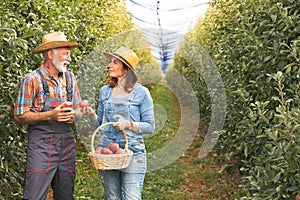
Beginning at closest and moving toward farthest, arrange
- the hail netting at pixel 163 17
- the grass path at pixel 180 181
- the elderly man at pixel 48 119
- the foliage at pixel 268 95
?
the foliage at pixel 268 95 → the elderly man at pixel 48 119 → the grass path at pixel 180 181 → the hail netting at pixel 163 17

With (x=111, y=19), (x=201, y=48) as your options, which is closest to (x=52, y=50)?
(x=111, y=19)

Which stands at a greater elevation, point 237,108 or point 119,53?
point 119,53

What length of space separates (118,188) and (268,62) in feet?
4.88

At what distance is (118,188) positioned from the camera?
163 inches

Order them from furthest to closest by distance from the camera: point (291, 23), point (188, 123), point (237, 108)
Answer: point (188, 123) < point (237, 108) < point (291, 23)

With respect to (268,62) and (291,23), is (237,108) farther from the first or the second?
(291,23)

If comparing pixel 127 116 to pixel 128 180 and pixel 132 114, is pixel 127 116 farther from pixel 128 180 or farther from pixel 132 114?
pixel 128 180

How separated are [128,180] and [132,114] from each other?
1.61 feet

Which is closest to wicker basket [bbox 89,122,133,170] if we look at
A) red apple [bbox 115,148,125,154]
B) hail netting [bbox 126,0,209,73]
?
red apple [bbox 115,148,125,154]

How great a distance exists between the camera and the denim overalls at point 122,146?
403cm

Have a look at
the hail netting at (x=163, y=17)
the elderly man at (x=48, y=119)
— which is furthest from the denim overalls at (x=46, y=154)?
the hail netting at (x=163, y=17)

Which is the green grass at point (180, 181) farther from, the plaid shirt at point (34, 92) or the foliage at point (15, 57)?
the plaid shirt at point (34, 92)

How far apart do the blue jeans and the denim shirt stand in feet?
0.34

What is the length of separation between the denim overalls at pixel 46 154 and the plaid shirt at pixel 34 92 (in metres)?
0.03
